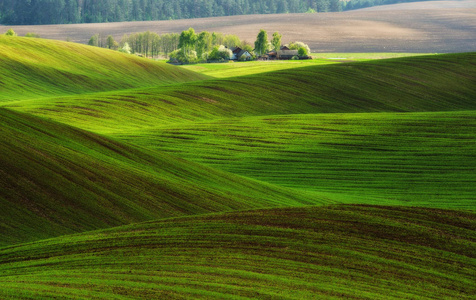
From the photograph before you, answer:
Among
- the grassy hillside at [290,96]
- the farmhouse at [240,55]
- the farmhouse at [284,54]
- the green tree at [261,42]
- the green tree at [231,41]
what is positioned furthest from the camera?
the green tree at [231,41]

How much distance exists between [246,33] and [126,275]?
607ft

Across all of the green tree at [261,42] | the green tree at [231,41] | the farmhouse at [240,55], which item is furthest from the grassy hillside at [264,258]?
the green tree at [231,41]

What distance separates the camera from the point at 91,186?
2348cm

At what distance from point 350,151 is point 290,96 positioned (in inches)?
970

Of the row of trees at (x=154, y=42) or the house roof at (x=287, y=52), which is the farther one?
the row of trees at (x=154, y=42)

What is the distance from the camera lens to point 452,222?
1994cm

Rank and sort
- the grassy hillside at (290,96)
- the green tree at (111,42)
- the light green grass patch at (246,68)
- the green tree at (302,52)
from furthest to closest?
the green tree at (111,42)
the green tree at (302,52)
the light green grass patch at (246,68)
the grassy hillside at (290,96)

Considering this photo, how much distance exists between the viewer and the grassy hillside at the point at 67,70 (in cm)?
7638

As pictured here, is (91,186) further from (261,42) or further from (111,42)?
(111,42)

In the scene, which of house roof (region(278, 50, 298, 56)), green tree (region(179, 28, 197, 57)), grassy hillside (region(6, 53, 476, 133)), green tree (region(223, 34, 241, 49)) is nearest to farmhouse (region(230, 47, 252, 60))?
house roof (region(278, 50, 298, 56))

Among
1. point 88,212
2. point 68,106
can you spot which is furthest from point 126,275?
point 68,106

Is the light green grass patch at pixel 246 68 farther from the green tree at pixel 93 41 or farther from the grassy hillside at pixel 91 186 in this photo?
Result: the grassy hillside at pixel 91 186

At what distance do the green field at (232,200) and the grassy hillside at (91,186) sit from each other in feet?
0.22

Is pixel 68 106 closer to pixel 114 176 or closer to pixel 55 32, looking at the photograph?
pixel 114 176
